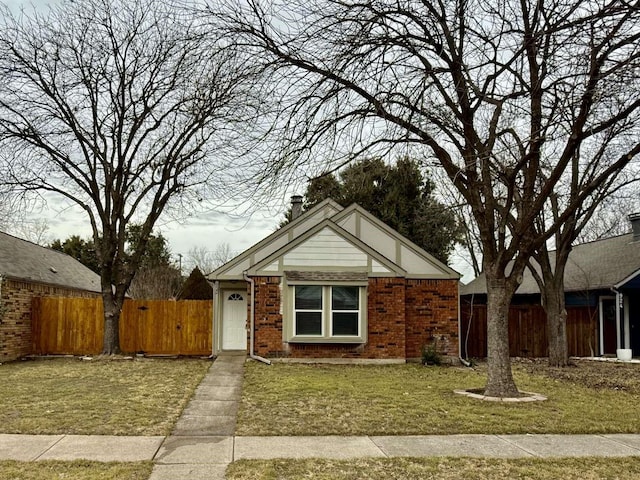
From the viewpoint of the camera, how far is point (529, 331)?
2091cm

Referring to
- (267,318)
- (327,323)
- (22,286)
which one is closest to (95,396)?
(267,318)

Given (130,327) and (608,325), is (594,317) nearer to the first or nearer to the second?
(608,325)

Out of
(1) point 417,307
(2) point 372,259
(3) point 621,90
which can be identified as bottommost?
(1) point 417,307

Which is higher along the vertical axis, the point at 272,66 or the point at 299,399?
the point at 272,66

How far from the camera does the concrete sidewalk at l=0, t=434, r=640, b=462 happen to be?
21.9ft

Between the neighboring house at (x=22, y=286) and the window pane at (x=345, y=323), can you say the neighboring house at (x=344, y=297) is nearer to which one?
the window pane at (x=345, y=323)

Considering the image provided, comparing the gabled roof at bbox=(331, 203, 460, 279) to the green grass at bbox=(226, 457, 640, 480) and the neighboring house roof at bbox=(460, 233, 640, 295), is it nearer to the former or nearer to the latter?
the neighboring house roof at bbox=(460, 233, 640, 295)

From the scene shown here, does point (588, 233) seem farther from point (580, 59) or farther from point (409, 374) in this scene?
point (580, 59)

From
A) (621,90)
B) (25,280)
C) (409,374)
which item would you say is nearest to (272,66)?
(621,90)

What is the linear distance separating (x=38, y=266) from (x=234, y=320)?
786cm

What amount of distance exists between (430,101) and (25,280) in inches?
575

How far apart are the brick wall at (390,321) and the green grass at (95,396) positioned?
2.13 m

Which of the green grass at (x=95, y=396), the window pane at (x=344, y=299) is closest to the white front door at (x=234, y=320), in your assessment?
the green grass at (x=95, y=396)

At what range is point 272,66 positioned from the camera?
8930 mm
